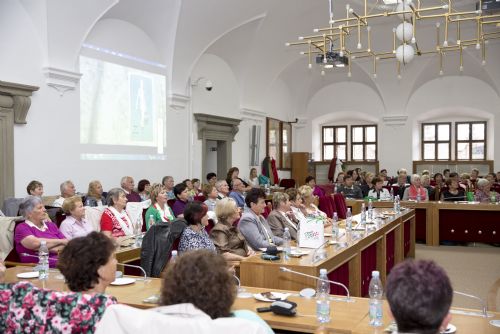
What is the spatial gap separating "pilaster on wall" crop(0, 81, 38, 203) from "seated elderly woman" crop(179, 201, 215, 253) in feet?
13.4

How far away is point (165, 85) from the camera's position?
10.8m

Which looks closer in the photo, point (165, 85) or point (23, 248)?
point (23, 248)

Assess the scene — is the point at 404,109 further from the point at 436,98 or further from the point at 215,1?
the point at 215,1

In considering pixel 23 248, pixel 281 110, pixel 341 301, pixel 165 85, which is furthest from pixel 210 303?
pixel 281 110

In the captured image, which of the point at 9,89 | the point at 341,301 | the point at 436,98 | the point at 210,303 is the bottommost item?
the point at 341,301

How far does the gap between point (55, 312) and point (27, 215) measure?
2.94 meters

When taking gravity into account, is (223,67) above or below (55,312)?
Result: above

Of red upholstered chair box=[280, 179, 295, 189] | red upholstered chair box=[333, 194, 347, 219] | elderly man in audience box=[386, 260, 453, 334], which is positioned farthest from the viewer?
red upholstered chair box=[280, 179, 295, 189]

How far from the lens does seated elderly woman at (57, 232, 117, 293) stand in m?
2.49

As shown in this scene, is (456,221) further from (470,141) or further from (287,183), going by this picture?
(470,141)

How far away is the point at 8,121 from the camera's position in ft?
24.7

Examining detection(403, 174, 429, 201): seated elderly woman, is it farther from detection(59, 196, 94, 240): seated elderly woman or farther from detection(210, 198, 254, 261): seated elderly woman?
detection(59, 196, 94, 240): seated elderly woman

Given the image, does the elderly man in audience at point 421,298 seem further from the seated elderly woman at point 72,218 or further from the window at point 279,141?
the window at point 279,141

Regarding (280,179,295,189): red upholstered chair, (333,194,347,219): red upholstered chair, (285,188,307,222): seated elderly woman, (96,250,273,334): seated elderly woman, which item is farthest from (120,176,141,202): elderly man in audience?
(280,179,295,189): red upholstered chair
